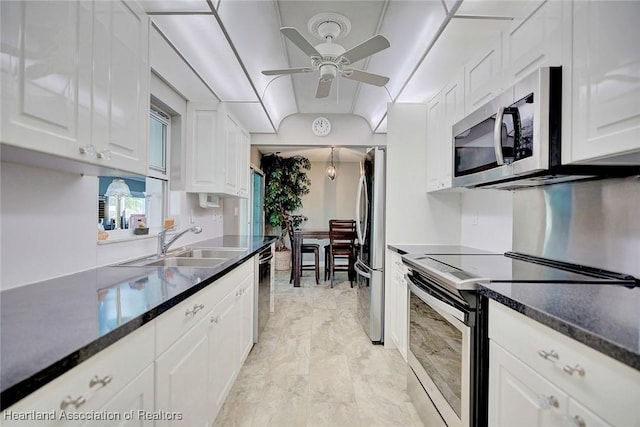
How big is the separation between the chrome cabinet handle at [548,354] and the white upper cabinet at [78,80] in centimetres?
163

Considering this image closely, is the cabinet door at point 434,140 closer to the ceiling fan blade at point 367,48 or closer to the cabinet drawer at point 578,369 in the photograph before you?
the ceiling fan blade at point 367,48

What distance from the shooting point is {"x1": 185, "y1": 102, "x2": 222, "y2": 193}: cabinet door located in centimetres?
274

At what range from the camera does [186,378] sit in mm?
1223

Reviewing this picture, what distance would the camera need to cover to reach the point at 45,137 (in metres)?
0.93

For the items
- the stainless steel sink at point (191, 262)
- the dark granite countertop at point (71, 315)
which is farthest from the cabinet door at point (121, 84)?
the stainless steel sink at point (191, 262)

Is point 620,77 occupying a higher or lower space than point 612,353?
higher

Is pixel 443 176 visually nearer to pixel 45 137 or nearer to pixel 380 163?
pixel 380 163

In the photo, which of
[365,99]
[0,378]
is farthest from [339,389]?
[365,99]

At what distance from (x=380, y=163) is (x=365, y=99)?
1.36m

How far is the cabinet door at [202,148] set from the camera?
2744 millimetres

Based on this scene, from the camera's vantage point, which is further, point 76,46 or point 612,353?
point 76,46

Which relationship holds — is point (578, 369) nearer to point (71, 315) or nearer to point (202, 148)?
point (71, 315)

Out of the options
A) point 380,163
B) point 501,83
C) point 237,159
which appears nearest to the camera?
point 501,83

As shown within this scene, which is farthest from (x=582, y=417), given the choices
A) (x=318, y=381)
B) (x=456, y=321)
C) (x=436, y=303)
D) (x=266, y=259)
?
(x=266, y=259)
